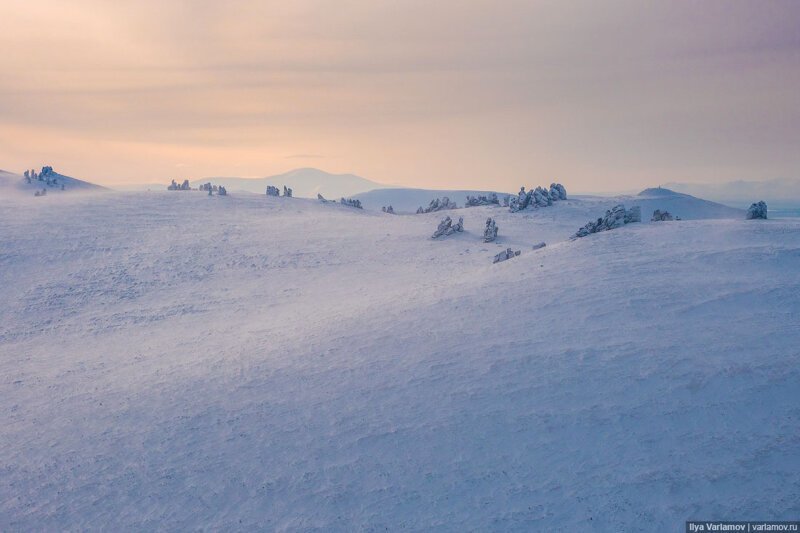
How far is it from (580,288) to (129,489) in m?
11.2

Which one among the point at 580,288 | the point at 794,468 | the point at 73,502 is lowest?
the point at 73,502

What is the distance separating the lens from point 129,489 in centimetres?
891

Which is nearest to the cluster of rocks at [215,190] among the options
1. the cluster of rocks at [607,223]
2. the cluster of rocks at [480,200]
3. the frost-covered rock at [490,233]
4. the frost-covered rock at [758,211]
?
the cluster of rocks at [480,200]

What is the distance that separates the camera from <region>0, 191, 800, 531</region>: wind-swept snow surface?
8.14m

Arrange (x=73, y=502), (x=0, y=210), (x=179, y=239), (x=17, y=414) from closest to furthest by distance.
A: (x=73, y=502)
(x=17, y=414)
(x=179, y=239)
(x=0, y=210)

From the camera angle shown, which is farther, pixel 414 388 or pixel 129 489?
pixel 414 388

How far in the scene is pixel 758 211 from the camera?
20.8m

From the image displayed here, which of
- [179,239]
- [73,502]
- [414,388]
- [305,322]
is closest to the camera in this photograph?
[73,502]

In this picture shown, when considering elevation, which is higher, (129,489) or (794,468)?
(794,468)

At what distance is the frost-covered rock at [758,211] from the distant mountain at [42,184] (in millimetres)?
57642

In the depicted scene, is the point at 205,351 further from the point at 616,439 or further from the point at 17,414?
the point at 616,439

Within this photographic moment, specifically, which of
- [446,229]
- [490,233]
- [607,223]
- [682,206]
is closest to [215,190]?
[446,229]

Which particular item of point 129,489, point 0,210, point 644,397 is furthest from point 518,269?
point 0,210

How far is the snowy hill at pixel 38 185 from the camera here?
5953 cm
